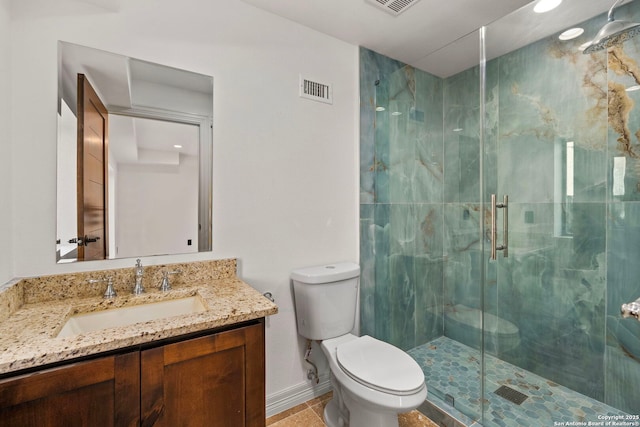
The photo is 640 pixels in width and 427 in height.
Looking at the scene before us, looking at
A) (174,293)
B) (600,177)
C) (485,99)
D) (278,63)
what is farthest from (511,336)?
(278,63)

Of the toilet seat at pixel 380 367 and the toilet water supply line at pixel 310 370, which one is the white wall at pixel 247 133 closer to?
the toilet water supply line at pixel 310 370

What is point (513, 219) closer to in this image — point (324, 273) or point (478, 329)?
point (478, 329)

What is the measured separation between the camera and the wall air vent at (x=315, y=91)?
182cm

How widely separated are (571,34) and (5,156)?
2.70 metres

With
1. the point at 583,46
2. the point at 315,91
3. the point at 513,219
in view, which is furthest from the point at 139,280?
the point at 583,46

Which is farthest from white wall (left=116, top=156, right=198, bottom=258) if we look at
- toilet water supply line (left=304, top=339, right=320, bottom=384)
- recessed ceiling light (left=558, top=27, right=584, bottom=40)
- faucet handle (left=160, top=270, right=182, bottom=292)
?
recessed ceiling light (left=558, top=27, right=584, bottom=40)

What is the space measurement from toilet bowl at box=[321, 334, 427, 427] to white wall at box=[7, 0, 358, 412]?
361 mm

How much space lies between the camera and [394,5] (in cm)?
161

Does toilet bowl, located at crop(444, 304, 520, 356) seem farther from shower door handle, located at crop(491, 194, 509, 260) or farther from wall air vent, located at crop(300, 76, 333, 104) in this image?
wall air vent, located at crop(300, 76, 333, 104)

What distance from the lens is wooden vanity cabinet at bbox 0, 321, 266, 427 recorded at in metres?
0.80

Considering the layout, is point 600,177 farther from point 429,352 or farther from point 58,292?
point 58,292

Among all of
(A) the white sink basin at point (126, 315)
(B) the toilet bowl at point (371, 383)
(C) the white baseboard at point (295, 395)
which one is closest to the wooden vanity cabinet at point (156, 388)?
(A) the white sink basin at point (126, 315)

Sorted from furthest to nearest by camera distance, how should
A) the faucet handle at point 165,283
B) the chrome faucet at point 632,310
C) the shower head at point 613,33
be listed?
the shower head at point 613,33
the faucet handle at point 165,283
the chrome faucet at point 632,310

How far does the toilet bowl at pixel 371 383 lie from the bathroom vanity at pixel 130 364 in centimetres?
43
